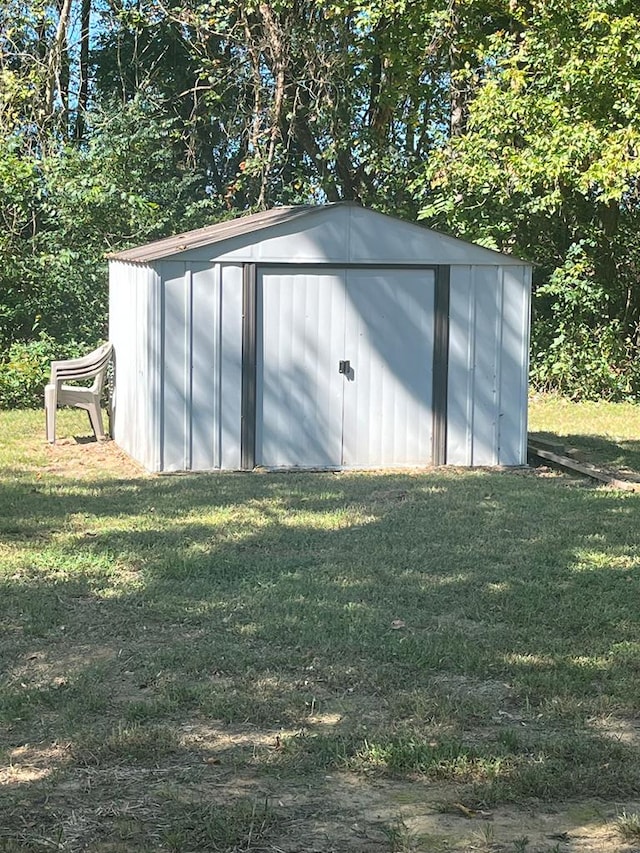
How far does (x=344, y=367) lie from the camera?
37.6 ft

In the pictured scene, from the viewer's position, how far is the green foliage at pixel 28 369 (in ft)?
51.1

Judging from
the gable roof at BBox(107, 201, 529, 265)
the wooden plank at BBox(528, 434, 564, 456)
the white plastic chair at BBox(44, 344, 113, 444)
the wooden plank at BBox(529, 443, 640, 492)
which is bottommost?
the wooden plank at BBox(529, 443, 640, 492)

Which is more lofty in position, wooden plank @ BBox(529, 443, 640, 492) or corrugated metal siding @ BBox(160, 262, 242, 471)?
corrugated metal siding @ BBox(160, 262, 242, 471)

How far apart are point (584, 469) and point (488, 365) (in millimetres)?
1334

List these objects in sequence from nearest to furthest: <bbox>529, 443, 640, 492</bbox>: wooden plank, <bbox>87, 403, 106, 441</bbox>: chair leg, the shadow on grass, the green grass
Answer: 1. the shadow on grass
2. <bbox>529, 443, 640, 492</bbox>: wooden plank
3. the green grass
4. <bbox>87, 403, 106, 441</bbox>: chair leg

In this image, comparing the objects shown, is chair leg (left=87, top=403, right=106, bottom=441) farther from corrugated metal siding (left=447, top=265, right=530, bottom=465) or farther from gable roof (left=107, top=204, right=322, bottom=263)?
corrugated metal siding (left=447, top=265, right=530, bottom=465)

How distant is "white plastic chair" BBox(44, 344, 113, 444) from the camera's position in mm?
12812

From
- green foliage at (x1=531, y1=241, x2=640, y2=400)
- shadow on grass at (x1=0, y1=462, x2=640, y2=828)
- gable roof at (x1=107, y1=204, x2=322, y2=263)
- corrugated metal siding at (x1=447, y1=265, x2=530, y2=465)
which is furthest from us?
green foliage at (x1=531, y1=241, x2=640, y2=400)

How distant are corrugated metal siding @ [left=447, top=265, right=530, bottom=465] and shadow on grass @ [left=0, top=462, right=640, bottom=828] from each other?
7.42ft

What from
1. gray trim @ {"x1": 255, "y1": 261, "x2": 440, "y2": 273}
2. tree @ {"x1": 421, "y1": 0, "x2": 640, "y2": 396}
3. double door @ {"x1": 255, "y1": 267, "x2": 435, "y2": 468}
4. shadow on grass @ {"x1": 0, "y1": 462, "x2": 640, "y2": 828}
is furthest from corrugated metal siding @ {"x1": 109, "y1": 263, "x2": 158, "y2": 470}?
tree @ {"x1": 421, "y1": 0, "x2": 640, "y2": 396}

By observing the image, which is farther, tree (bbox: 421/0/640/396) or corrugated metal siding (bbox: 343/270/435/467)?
tree (bbox: 421/0/640/396)

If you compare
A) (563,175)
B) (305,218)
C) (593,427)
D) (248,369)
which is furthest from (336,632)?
(563,175)

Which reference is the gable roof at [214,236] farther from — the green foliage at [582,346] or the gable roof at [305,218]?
the green foliage at [582,346]

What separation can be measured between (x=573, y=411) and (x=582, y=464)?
525cm
